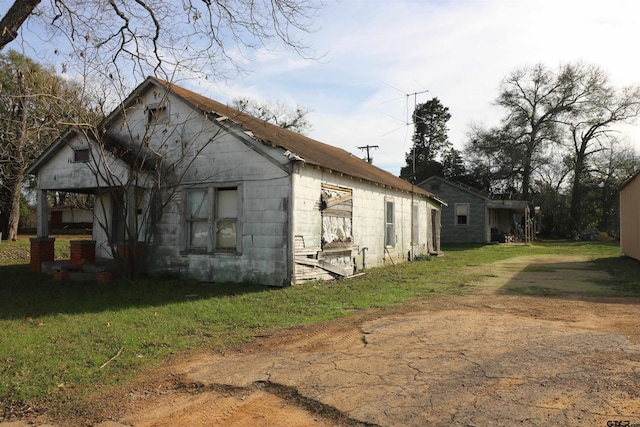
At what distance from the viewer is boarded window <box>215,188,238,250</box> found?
38.0ft

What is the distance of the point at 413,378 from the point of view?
438 centimetres

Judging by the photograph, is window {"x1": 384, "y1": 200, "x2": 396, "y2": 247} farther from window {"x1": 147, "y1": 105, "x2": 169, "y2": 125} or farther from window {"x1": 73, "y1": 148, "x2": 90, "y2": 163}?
window {"x1": 73, "y1": 148, "x2": 90, "y2": 163}

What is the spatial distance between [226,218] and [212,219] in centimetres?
40

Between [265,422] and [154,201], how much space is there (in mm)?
9691

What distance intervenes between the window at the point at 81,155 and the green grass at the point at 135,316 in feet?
11.5

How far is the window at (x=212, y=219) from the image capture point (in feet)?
38.2

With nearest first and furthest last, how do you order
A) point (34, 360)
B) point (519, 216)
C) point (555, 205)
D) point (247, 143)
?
1. point (34, 360)
2. point (247, 143)
3. point (519, 216)
4. point (555, 205)

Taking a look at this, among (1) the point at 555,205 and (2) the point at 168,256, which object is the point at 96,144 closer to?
(2) the point at 168,256

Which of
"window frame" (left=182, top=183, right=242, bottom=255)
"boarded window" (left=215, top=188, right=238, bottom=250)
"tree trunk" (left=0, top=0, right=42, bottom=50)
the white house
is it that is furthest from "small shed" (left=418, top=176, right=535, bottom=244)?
"tree trunk" (left=0, top=0, right=42, bottom=50)

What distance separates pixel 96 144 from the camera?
39.2ft

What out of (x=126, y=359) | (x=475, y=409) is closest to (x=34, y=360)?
(x=126, y=359)

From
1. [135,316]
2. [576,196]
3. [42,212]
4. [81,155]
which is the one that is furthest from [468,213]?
[135,316]

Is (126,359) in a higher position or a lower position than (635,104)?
lower

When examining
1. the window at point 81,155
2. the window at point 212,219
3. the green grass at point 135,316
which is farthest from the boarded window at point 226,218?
the window at point 81,155
